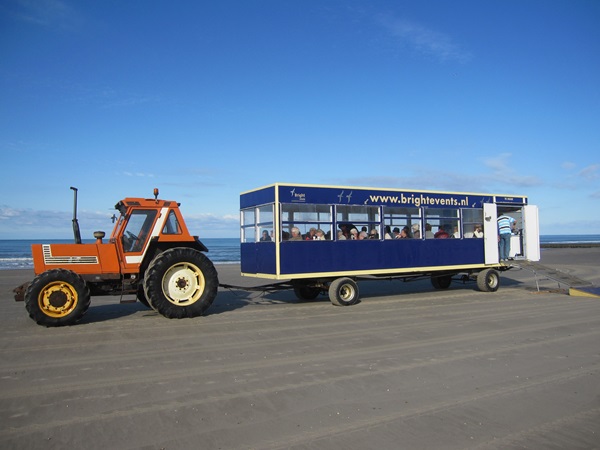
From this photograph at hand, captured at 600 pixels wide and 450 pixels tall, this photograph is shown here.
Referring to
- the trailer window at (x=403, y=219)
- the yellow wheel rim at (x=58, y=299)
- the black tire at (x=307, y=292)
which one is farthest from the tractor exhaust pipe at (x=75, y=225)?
the trailer window at (x=403, y=219)

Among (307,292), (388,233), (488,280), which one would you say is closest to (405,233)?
(388,233)

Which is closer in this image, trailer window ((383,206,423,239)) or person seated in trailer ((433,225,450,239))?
trailer window ((383,206,423,239))

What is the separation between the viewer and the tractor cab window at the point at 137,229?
1041 cm

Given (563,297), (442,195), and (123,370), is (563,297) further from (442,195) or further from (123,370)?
(123,370)

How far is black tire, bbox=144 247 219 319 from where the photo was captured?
32.4 feet

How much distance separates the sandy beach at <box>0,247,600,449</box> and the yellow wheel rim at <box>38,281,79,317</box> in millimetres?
354

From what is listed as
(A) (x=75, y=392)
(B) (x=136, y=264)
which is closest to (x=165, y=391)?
(A) (x=75, y=392)

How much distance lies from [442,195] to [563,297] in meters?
4.28

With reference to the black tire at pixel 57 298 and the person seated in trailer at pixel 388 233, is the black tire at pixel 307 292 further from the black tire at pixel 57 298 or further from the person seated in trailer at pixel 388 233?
the black tire at pixel 57 298

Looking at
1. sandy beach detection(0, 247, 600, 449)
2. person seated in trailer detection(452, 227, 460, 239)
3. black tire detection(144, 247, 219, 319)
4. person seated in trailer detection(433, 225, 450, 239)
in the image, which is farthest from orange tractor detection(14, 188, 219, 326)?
person seated in trailer detection(452, 227, 460, 239)

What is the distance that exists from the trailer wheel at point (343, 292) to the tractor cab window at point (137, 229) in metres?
4.60

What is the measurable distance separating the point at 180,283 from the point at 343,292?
4.17 metres

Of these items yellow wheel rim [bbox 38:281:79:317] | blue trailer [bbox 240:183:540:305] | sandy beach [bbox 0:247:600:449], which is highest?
blue trailer [bbox 240:183:540:305]

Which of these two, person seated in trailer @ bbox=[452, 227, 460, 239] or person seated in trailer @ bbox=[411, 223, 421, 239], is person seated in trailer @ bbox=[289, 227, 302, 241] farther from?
person seated in trailer @ bbox=[452, 227, 460, 239]
